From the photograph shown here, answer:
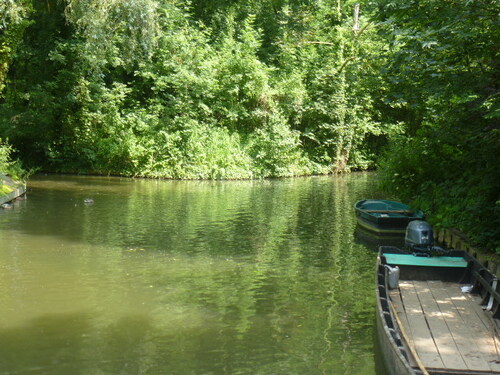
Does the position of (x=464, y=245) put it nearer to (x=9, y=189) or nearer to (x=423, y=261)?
(x=423, y=261)

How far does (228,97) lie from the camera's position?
31344 mm

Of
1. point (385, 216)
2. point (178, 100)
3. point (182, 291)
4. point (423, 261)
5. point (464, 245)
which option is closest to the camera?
point (423, 261)

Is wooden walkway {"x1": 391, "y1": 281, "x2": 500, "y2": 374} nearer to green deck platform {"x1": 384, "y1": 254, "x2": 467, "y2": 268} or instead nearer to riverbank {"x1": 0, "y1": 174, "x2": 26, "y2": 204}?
green deck platform {"x1": 384, "y1": 254, "x2": 467, "y2": 268}

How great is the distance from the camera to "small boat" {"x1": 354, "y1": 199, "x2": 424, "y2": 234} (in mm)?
14742

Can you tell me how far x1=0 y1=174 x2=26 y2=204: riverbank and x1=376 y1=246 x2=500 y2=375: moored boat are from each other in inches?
481

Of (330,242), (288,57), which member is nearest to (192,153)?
(288,57)

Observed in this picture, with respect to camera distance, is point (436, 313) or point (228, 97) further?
point (228, 97)

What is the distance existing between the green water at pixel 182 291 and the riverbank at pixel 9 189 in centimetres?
42

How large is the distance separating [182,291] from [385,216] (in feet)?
22.7

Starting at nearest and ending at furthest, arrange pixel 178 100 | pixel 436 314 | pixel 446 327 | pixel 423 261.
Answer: pixel 446 327
pixel 436 314
pixel 423 261
pixel 178 100

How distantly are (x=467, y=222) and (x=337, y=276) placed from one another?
371cm

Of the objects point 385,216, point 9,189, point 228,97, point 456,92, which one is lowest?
Answer: point 385,216

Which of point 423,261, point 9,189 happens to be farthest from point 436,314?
point 9,189

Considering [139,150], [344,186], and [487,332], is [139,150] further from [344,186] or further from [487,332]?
[487,332]
